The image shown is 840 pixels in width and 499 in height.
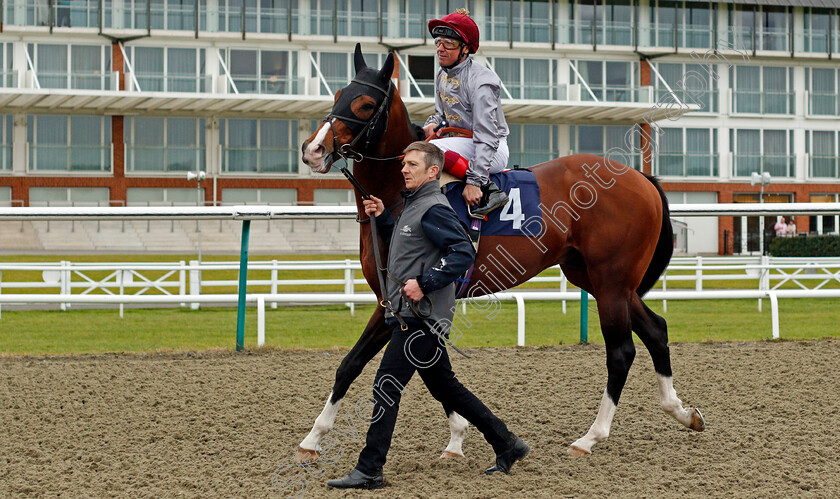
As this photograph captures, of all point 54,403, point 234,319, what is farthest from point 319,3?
point 54,403

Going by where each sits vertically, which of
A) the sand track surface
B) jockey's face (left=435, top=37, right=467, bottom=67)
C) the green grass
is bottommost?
the green grass

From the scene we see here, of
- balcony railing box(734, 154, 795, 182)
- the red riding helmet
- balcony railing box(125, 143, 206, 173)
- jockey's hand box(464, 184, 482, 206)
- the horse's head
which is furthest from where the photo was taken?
balcony railing box(734, 154, 795, 182)

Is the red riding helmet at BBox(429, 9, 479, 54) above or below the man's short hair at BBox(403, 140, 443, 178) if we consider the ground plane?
above

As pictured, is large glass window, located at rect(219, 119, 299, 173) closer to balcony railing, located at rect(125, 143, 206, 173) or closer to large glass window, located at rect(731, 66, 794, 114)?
balcony railing, located at rect(125, 143, 206, 173)

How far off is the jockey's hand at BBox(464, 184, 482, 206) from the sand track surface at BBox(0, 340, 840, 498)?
129 centimetres

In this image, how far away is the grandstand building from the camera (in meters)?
34.0

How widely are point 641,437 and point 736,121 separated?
1394 inches

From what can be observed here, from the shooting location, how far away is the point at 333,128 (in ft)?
13.9

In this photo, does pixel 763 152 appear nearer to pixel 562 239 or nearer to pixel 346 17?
pixel 346 17

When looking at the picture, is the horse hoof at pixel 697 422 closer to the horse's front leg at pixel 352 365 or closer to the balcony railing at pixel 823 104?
the horse's front leg at pixel 352 365

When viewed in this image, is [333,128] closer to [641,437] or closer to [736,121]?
[641,437]

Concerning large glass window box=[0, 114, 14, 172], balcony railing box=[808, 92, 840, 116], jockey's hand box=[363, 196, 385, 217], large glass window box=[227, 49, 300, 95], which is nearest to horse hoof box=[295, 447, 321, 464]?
jockey's hand box=[363, 196, 385, 217]

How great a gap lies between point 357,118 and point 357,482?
5.63ft

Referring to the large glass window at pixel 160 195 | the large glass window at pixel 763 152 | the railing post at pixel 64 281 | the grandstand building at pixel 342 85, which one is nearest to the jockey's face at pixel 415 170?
Result: the railing post at pixel 64 281
